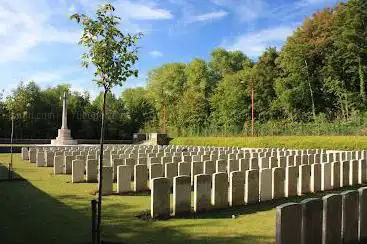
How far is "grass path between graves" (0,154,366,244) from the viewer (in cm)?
647

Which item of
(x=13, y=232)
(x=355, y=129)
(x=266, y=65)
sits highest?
(x=266, y=65)

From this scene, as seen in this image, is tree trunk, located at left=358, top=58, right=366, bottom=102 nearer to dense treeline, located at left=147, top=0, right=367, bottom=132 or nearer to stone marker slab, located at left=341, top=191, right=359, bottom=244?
dense treeline, located at left=147, top=0, right=367, bottom=132

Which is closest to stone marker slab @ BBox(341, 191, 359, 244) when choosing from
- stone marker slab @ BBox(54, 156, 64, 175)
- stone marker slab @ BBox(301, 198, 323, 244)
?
stone marker slab @ BBox(301, 198, 323, 244)

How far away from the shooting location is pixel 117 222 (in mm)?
7547

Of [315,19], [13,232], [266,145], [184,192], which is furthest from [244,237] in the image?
[315,19]

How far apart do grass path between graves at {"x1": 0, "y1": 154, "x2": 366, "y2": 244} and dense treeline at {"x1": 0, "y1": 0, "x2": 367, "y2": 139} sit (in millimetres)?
25626

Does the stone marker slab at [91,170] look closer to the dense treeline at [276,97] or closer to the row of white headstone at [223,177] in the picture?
the row of white headstone at [223,177]

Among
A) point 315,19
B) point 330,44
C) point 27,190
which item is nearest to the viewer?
point 27,190

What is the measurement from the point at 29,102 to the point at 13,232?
46.6 m

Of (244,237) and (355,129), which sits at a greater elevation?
(355,129)

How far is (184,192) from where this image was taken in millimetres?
8188

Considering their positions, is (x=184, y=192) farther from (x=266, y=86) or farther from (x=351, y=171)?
(x=266, y=86)

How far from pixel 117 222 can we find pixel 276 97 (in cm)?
4922

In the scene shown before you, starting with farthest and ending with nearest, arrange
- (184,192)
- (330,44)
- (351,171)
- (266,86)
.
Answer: (266,86)
(330,44)
(351,171)
(184,192)
